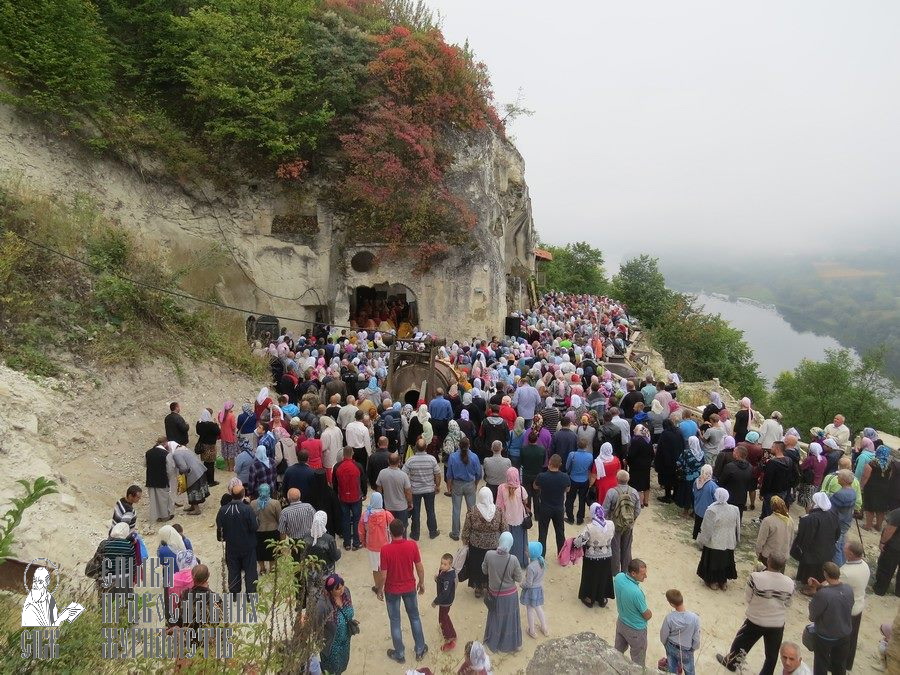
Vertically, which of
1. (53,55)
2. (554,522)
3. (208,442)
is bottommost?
(554,522)

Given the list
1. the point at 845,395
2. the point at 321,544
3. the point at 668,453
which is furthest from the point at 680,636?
the point at 845,395

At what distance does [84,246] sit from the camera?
39.7 ft

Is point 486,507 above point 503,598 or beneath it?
above

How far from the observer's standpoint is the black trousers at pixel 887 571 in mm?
7367

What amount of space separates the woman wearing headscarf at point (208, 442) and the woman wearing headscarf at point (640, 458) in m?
7.75

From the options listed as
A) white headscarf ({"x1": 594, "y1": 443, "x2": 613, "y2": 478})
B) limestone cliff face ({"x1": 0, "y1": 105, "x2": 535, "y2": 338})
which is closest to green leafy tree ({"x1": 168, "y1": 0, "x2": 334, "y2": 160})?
limestone cliff face ({"x1": 0, "y1": 105, "x2": 535, "y2": 338})

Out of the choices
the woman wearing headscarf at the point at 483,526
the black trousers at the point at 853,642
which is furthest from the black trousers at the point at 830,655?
the woman wearing headscarf at the point at 483,526

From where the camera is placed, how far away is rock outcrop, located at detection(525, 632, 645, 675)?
406 cm

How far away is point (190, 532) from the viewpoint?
8.52 meters

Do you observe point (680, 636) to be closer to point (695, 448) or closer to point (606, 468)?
point (606, 468)

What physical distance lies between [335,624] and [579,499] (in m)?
5.21

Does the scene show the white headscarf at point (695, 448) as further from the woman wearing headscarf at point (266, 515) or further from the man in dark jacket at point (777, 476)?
the woman wearing headscarf at point (266, 515)

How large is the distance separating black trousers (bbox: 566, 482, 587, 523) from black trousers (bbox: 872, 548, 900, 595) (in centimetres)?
423

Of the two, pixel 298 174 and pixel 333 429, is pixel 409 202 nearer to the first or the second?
pixel 298 174
